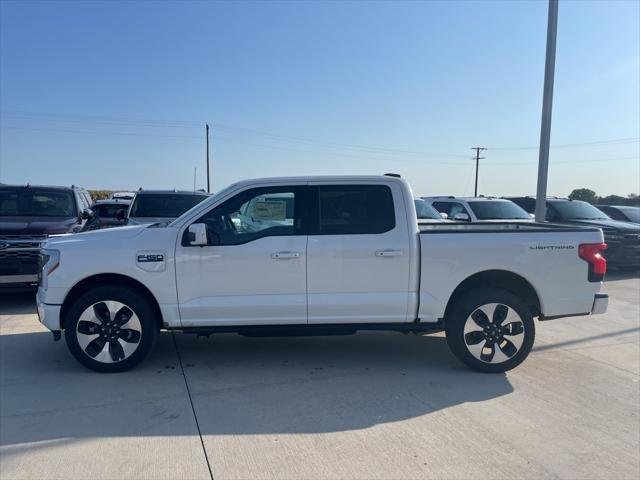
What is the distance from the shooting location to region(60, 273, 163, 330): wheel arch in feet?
15.7

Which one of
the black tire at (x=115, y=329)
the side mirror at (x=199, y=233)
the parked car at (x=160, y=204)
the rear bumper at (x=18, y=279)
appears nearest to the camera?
the side mirror at (x=199, y=233)

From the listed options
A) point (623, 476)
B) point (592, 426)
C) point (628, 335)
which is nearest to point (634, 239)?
point (628, 335)

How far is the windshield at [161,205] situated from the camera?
9602 millimetres

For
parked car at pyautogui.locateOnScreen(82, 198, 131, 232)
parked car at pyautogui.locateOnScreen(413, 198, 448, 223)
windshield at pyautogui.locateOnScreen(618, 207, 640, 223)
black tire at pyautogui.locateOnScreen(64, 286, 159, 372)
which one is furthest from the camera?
windshield at pyautogui.locateOnScreen(618, 207, 640, 223)

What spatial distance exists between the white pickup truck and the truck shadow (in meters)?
0.41

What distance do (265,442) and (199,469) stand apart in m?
0.52

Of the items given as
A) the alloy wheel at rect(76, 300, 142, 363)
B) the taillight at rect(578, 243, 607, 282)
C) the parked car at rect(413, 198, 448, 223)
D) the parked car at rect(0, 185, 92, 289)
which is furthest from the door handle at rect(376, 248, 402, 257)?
the parked car at rect(413, 198, 448, 223)

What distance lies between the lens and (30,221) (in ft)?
26.7

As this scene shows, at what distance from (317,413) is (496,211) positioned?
9504 mm

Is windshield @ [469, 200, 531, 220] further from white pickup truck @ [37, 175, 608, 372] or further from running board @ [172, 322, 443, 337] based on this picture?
running board @ [172, 322, 443, 337]

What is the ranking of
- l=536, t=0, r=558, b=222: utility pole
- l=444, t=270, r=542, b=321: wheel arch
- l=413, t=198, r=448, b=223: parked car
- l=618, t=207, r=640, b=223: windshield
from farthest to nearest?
l=618, t=207, r=640, b=223: windshield → l=413, t=198, r=448, b=223: parked car → l=536, t=0, r=558, b=222: utility pole → l=444, t=270, r=542, b=321: wheel arch

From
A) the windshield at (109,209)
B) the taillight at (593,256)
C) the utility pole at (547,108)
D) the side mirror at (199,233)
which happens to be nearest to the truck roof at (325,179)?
the side mirror at (199,233)

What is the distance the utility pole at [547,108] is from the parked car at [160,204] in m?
6.96

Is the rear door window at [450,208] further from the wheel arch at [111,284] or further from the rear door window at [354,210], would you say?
the wheel arch at [111,284]
